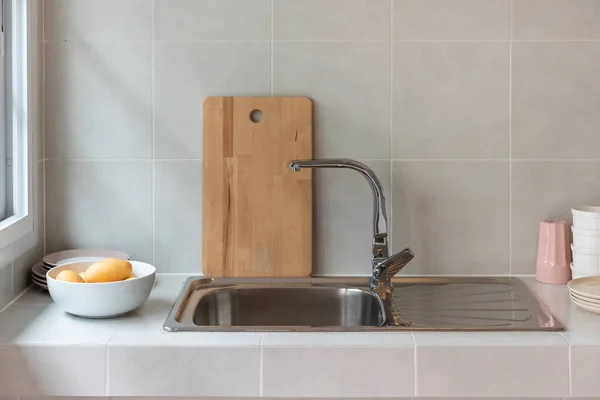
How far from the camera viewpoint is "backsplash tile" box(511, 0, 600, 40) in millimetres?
2094

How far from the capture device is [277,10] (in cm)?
211

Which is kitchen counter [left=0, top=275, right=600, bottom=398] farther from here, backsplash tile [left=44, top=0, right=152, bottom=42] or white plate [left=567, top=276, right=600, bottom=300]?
backsplash tile [left=44, top=0, right=152, bottom=42]

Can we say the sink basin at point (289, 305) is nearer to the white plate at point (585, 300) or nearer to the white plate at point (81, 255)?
the white plate at point (81, 255)

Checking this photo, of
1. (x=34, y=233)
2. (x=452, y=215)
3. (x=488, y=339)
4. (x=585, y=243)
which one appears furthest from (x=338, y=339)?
(x=34, y=233)

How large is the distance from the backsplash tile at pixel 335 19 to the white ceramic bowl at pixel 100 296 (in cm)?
78

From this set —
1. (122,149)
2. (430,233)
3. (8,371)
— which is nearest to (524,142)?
(430,233)

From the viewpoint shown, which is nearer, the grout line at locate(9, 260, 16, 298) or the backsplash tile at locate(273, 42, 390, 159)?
the grout line at locate(9, 260, 16, 298)

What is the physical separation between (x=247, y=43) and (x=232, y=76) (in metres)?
0.10

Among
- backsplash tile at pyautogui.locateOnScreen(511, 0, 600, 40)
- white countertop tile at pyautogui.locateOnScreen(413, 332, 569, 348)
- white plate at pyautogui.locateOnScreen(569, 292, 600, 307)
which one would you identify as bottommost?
white countertop tile at pyautogui.locateOnScreen(413, 332, 569, 348)

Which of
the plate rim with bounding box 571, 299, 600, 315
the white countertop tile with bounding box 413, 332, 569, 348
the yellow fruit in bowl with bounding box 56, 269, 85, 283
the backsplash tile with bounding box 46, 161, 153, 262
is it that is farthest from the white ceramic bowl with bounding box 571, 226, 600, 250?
the yellow fruit in bowl with bounding box 56, 269, 85, 283

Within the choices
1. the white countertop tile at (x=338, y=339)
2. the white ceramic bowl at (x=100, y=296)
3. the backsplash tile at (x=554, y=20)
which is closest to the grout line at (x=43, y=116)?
the white ceramic bowl at (x=100, y=296)

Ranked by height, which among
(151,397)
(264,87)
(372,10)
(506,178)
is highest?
(372,10)

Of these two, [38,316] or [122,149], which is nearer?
[38,316]

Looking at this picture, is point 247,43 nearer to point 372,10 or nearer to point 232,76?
point 232,76
